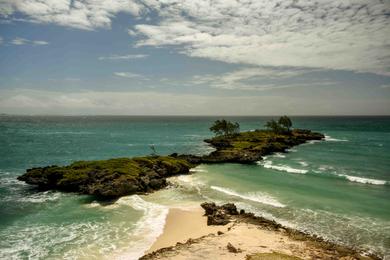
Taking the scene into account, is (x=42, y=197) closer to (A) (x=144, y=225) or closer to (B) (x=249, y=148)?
(A) (x=144, y=225)

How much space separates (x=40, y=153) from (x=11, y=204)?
6368 centimetres

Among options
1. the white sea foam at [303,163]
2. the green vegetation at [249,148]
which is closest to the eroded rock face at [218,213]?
the green vegetation at [249,148]

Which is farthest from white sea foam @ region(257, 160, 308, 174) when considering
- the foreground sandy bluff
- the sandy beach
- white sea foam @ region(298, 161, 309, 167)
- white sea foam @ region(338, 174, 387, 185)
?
the sandy beach

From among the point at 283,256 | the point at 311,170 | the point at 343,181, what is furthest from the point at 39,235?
the point at 311,170

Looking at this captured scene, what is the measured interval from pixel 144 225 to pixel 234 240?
12822mm

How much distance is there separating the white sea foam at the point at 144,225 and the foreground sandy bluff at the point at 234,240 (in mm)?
998

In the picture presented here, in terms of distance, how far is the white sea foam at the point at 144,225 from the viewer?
33.7m

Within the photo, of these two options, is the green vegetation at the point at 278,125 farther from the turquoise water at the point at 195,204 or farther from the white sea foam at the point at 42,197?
the white sea foam at the point at 42,197

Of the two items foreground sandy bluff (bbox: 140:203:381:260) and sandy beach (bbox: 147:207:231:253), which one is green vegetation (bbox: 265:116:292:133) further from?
foreground sandy bluff (bbox: 140:203:381:260)

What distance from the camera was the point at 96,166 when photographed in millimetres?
66500

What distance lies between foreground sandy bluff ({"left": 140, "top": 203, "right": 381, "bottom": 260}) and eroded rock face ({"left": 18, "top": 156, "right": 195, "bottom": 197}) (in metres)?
15.4

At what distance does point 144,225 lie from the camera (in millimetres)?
40906

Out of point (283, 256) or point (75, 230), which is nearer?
point (283, 256)

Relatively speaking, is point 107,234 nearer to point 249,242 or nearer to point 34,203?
point 249,242
